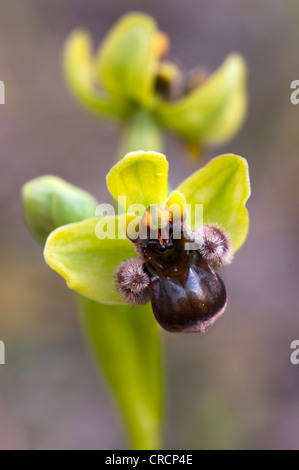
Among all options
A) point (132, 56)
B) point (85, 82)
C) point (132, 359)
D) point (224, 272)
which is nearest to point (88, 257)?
point (132, 359)

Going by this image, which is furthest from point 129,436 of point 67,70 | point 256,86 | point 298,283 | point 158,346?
point 256,86

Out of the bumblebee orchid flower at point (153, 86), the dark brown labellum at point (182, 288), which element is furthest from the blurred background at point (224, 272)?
the dark brown labellum at point (182, 288)

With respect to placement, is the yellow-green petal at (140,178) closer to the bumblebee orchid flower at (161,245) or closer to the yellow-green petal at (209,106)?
the bumblebee orchid flower at (161,245)

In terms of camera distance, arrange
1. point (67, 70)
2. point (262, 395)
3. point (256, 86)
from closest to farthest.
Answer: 1. point (67, 70)
2. point (262, 395)
3. point (256, 86)

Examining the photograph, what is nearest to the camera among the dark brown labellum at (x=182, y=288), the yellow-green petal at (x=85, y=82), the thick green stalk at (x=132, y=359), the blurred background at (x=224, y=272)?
the dark brown labellum at (x=182, y=288)

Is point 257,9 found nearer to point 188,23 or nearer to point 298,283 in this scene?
point 188,23

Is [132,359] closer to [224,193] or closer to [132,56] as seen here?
[224,193]

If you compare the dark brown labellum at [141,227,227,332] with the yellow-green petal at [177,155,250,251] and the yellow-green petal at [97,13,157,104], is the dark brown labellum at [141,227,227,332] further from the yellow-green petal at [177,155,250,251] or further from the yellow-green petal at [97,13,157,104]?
the yellow-green petal at [97,13,157,104]
